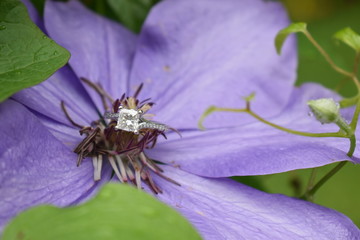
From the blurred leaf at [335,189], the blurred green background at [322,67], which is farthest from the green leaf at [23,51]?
the blurred leaf at [335,189]

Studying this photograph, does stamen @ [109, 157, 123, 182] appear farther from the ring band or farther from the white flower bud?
the white flower bud

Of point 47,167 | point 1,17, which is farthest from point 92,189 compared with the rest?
point 1,17

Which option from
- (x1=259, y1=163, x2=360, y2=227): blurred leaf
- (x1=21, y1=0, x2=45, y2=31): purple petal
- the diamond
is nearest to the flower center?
the diamond

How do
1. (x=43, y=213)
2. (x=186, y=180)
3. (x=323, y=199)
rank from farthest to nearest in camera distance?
(x=323, y=199) → (x=186, y=180) → (x=43, y=213)

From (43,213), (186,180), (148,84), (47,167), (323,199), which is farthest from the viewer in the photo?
(323,199)

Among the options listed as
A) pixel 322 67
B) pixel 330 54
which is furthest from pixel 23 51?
pixel 322 67

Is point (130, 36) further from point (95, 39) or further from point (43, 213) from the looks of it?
point (43, 213)
